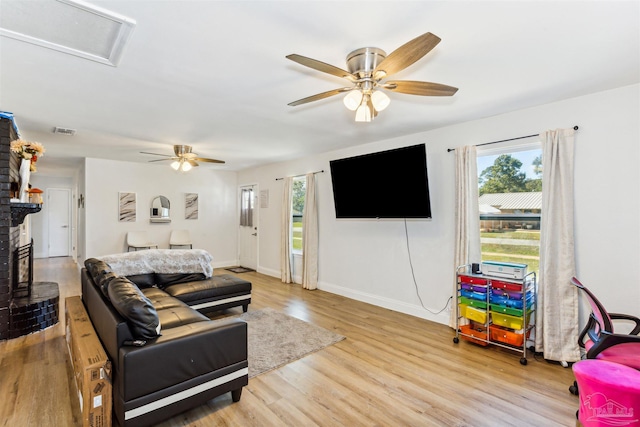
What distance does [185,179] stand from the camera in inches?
286

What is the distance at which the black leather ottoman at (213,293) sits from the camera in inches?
147

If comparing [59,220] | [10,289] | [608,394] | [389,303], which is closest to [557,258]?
[608,394]

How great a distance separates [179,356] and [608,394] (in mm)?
2594

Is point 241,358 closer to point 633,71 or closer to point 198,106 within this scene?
point 198,106

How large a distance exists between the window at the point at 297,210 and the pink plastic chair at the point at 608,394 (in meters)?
4.81

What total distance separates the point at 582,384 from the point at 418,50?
2226mm

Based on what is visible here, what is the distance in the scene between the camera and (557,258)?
2.98m

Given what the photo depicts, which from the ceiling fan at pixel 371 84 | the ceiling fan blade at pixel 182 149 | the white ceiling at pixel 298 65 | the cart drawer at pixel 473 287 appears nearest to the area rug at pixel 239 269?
the ceiling fan blade at pixel 182 149

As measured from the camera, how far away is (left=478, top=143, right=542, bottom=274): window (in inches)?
130

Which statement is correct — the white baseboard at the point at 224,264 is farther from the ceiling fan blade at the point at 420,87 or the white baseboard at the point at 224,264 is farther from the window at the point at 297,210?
the ceiling fan blade at the point at 420,87

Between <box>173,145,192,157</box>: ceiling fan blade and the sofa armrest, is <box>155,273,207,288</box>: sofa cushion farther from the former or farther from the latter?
the sofa armrest

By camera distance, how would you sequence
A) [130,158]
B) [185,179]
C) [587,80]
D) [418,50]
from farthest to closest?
[185,179], [130,158], [587,80], [418,50]

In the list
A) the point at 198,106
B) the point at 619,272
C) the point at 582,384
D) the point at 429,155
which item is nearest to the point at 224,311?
the point at 198,106

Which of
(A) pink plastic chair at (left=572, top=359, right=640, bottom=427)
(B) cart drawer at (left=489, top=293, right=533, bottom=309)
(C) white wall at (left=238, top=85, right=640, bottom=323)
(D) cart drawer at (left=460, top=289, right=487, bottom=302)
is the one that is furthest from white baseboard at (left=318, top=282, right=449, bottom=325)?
(A) pink plastic chair at (left=572, top=359, right=640, bottom=427)
